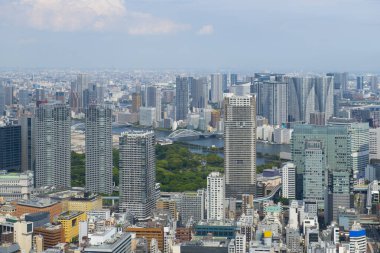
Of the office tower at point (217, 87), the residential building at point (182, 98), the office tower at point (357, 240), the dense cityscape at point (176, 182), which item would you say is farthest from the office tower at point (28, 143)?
the residential building at point (182, 98)

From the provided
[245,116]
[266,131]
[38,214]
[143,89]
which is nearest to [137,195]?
[38,214]

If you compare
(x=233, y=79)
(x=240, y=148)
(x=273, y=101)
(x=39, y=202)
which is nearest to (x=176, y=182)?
(x=240, y=148)

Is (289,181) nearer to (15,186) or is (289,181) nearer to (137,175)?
(137,175)

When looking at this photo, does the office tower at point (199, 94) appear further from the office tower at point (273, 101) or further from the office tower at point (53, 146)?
the office tower at point (53, 146)

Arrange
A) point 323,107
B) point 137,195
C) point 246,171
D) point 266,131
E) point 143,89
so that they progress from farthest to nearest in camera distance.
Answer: point 143,89
point 323,107
point 266,131
point 246,171
point 137,195

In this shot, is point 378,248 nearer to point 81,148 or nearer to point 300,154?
point 300,154
